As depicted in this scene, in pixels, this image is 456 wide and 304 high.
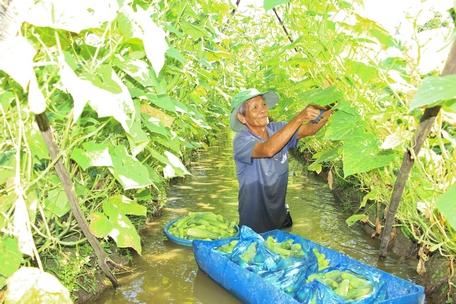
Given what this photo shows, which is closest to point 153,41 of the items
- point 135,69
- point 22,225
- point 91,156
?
point 135,69

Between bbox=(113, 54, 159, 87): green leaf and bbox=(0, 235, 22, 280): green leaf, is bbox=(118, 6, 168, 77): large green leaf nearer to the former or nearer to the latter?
bbox=(113, 54, 159, 87): green leaf

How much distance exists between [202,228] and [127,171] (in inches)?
73.8

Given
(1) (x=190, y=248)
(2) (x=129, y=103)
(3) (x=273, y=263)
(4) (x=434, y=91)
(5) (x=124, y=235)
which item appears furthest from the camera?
(1) (x=190, y=248)

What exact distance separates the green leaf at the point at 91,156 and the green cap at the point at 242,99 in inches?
63.0

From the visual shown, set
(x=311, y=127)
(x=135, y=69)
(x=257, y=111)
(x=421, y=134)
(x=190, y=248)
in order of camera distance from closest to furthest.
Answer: (x=421, y=134)
(x=135, y=69)
(x=311, y=127)
(x=257, y=111)
(x=190, y=248)

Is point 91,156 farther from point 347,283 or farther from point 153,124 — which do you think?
point 347,283

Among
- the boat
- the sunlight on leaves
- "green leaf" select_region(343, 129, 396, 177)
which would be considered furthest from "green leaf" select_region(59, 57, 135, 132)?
the boat

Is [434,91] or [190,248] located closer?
[434,91]

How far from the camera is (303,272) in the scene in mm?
2359

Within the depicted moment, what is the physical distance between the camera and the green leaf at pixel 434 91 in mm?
905

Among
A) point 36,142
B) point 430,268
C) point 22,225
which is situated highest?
point 36,142

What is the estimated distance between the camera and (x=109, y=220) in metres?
1.98

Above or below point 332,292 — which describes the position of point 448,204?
above

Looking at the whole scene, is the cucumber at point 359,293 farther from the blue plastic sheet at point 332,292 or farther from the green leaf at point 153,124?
the green leaf at point 153,124
